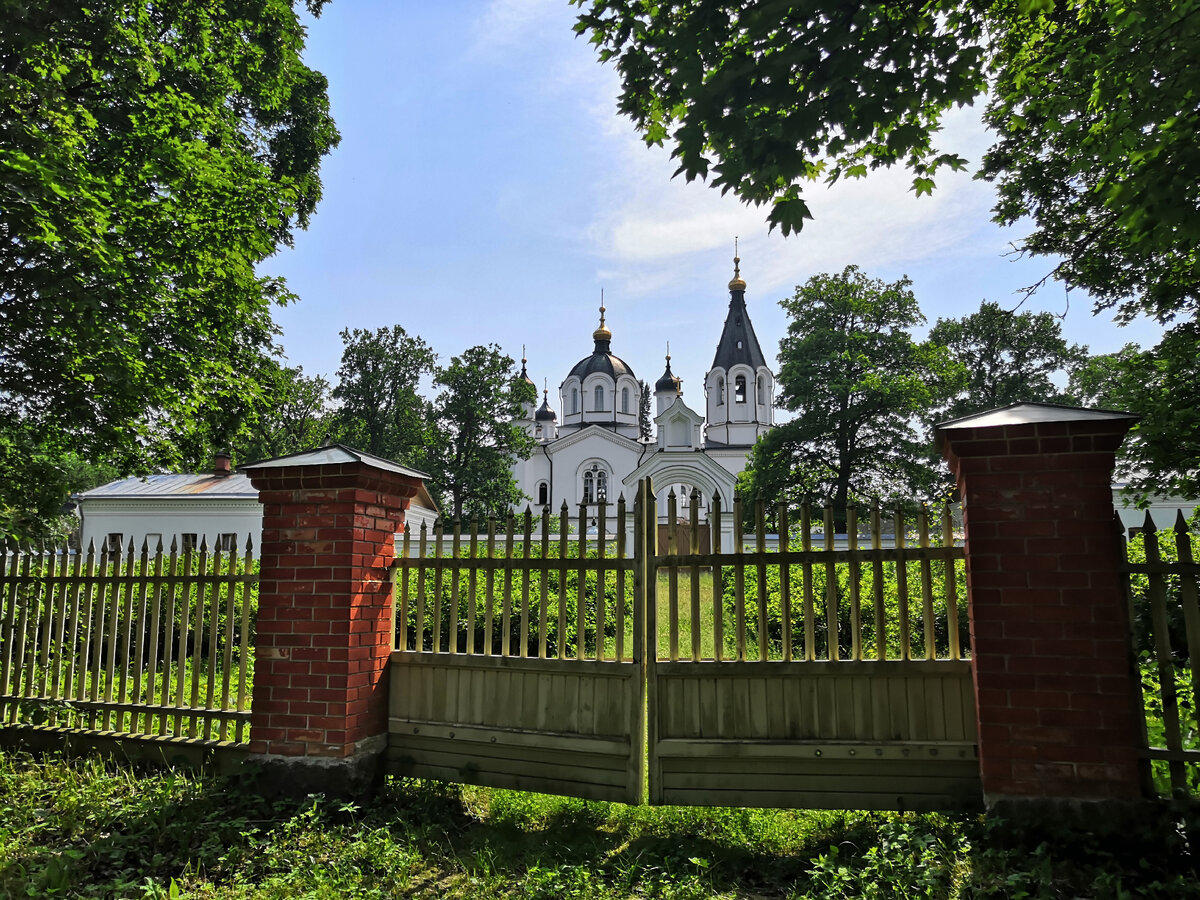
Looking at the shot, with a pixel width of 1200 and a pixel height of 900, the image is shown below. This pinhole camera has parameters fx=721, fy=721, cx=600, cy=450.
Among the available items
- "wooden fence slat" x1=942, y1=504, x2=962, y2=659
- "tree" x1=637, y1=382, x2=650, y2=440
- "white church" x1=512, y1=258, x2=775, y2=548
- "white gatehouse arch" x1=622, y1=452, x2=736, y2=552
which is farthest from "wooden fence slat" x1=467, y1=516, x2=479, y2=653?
"tree" x1=637, y1=382, x2=650, y2=440

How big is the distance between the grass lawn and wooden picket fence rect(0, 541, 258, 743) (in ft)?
1.59

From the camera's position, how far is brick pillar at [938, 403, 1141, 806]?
10.5 ft

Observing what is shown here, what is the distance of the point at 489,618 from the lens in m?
4.10

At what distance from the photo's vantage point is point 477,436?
34438 mm

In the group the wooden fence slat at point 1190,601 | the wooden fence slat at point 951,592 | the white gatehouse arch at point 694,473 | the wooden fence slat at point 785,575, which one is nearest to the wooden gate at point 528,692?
the wooden fence slat at point 785,575

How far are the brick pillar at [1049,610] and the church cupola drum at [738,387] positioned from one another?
36.9 m

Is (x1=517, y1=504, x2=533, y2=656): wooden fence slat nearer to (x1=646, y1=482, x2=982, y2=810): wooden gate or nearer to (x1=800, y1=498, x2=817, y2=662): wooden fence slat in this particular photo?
(x1=646, y1=482, x2=982, y2=810): wooden gate

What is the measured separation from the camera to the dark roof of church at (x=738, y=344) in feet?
133

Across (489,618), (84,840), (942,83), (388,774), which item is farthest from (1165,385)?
(84,840)

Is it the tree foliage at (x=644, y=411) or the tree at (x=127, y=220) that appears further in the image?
the tree foliage at (x=644, y=411)

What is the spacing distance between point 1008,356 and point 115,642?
3489cm

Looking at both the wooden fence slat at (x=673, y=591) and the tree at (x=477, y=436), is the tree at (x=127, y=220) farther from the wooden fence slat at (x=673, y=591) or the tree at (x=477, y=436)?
the tree at (x=477, y=436)

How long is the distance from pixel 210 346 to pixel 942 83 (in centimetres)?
716

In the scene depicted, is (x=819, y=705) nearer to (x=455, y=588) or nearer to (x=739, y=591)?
(x=739, y=591)
